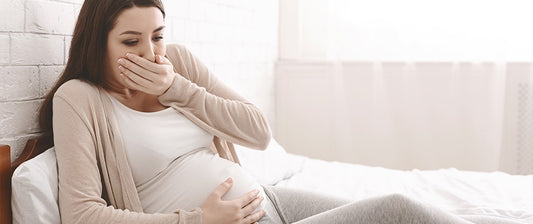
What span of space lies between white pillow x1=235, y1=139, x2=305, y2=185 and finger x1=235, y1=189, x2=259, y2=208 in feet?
1.77

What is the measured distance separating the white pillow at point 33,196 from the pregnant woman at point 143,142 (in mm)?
33

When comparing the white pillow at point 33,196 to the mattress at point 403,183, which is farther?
the mattress at point 403,183

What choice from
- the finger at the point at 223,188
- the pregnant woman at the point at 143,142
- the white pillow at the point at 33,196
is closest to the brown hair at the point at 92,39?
the pregnant woman at the point at 143,142

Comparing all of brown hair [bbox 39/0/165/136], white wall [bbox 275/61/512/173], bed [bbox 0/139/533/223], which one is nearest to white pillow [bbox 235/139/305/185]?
bed [bbox 0/139/533/223]

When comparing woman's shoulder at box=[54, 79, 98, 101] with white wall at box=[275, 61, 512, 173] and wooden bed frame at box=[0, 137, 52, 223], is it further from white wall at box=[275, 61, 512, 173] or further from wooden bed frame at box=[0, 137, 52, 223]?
white wall at box=[275, 61, 512, 173]

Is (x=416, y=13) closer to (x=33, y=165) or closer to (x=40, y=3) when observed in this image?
(x=40, y=3)

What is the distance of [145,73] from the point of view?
4.48ft

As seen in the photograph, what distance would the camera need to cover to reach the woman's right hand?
1.30m

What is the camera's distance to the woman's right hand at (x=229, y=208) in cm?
130

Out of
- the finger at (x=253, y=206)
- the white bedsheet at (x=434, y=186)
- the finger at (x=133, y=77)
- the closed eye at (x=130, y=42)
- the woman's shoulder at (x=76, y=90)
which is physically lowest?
the white bedsheet at (x=434, y=186)

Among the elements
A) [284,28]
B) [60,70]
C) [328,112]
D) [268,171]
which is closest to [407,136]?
[328,112]

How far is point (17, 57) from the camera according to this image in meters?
1.37

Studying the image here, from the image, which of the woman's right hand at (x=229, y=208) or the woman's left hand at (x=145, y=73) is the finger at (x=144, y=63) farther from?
the woman's right hand at (x=229, y=208)

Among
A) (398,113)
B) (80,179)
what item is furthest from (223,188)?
(398,113)
